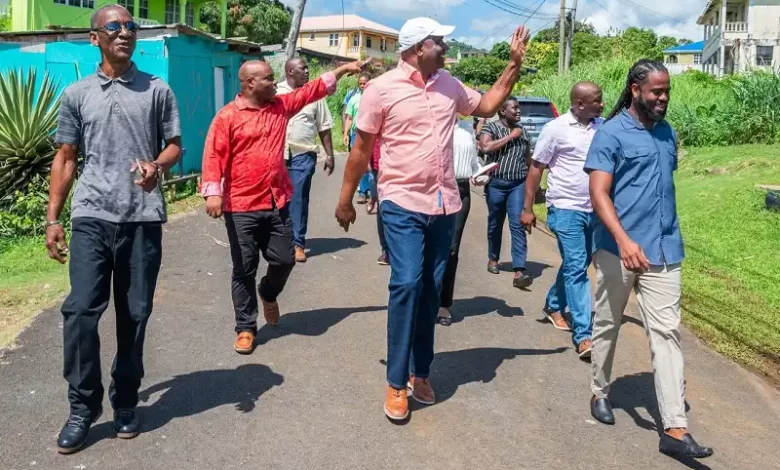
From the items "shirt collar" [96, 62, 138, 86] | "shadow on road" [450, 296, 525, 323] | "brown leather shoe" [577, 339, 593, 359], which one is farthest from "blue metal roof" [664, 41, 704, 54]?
"shirt collar" [96, 62, 138, 86]

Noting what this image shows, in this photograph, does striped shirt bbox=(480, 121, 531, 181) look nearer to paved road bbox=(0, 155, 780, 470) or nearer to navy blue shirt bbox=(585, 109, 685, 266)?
paved road bbox=(0, 155, 780, 470)

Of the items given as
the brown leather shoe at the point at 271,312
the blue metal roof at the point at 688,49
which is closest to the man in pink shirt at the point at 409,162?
the brown leather shoe at the point at 271,312

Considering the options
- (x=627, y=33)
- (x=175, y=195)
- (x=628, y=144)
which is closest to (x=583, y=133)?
(x=628, y=144)

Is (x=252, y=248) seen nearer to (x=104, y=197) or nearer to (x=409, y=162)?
(x=409, y=162)

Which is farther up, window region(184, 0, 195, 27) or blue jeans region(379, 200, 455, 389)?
window region(184, 0, 195, 27)


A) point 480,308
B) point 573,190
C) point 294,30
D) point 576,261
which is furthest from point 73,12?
point 576,261

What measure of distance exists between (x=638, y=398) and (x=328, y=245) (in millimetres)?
5348

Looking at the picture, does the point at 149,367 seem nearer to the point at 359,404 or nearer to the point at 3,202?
the point at 359,404

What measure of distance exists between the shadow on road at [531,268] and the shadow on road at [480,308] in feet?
3.90

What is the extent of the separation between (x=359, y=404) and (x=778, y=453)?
223 centimetres

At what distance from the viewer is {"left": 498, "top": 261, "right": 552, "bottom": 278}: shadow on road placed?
9.10 m

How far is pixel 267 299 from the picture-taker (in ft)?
21.4

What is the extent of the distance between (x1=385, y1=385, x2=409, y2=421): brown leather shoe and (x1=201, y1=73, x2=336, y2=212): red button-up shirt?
1.79m

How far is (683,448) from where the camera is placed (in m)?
4.26
